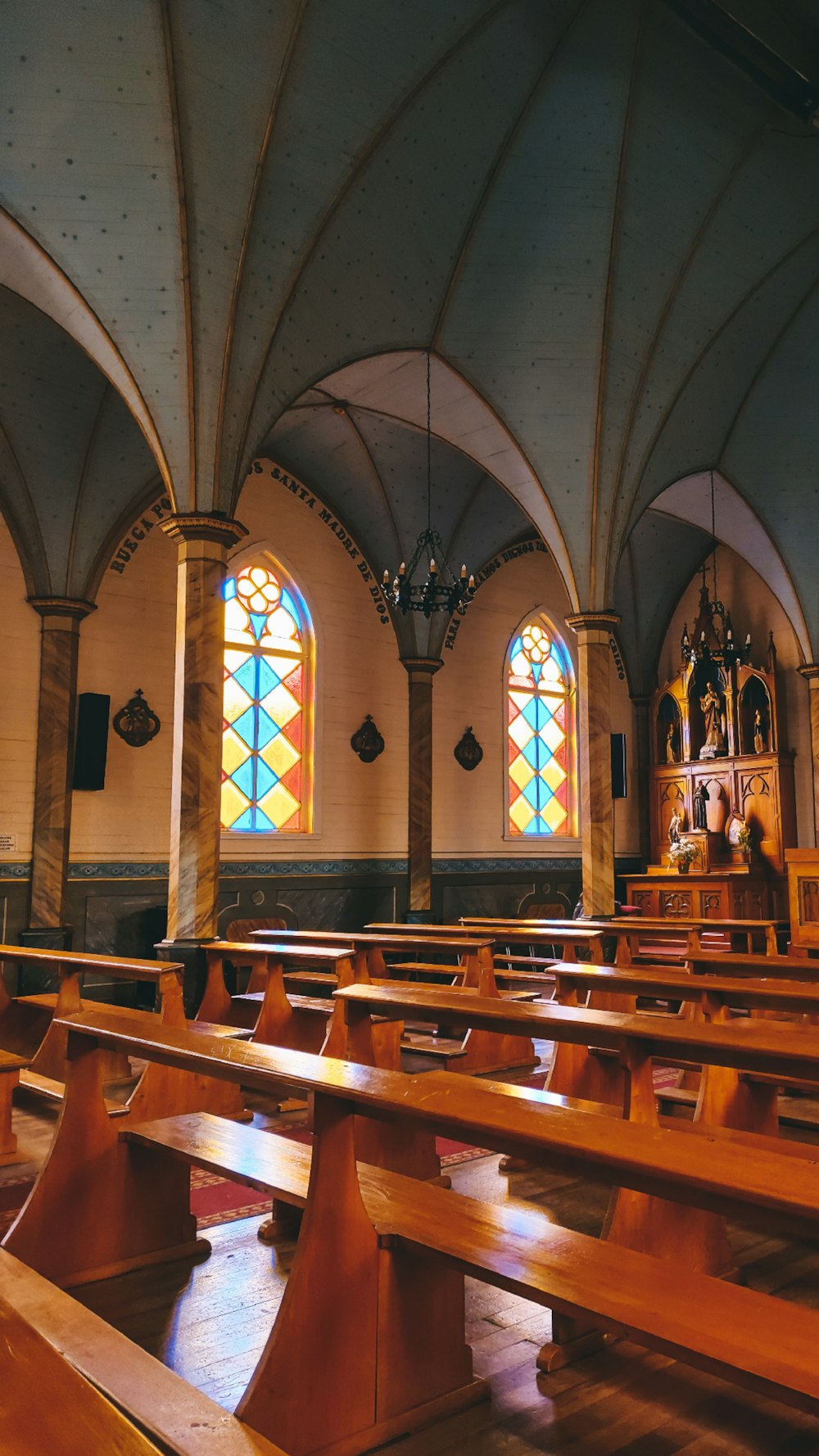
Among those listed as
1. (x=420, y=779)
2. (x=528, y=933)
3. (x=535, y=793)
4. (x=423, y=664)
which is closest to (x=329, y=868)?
(x=420, y=779)

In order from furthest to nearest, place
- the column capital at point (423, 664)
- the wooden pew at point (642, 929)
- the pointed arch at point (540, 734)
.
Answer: the pointed arch at point (540, 734) → the column capital at point (423, 664) → the wooden pew at point (642, 929)

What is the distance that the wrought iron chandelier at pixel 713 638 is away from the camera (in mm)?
10875

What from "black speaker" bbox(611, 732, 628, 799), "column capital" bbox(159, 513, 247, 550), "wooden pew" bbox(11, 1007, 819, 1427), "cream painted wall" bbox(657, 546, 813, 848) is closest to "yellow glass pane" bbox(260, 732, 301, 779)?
"column capital" bbox(159, 513, 247, 550)

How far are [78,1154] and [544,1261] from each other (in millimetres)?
1721

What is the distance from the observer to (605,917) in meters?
10.3

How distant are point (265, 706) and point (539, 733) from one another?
4.55 meters

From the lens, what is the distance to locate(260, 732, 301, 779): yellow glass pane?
1179cm

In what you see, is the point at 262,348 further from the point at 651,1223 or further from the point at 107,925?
the point at 651,1223

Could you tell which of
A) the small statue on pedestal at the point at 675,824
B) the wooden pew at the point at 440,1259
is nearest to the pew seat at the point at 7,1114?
the wooden pew at the point at 440,1259

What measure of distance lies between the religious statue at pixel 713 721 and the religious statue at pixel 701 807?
53cm

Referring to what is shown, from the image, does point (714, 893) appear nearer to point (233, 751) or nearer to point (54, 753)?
point (233, 751)

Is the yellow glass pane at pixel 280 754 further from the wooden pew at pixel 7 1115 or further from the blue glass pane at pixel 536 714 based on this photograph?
the wooden pew at pixel 7 1115

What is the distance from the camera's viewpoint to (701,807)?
1477 centimetres

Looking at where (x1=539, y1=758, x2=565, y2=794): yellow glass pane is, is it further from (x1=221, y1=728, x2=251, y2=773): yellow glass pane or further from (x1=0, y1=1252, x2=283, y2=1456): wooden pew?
(x1=0, y1=1252, x2=283, y2=1456): wooden pew
